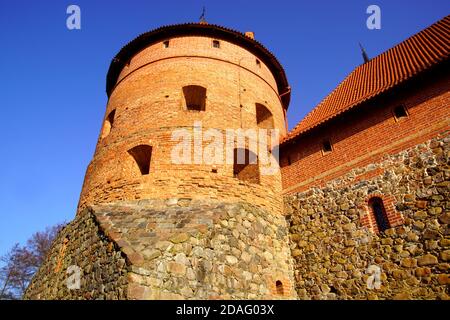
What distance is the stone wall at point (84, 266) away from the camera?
486 cm

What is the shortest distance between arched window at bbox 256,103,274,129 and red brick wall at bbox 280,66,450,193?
130 centimetres

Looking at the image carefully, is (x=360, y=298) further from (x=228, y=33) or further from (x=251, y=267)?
(x=228, y=33)

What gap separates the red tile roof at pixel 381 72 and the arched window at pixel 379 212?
8.03 ft

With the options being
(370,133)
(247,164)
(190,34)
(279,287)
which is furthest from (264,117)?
(279,287)

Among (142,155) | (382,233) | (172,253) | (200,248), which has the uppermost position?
(142,155)

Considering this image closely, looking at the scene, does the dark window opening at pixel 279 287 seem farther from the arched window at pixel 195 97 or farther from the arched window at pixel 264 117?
the arched window at pixel 195 97

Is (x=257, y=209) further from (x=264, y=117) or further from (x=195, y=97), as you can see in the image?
(x=195, y=97)

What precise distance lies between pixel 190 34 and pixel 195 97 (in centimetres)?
247

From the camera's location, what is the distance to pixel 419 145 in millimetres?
6461

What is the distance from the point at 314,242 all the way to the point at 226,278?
270cm

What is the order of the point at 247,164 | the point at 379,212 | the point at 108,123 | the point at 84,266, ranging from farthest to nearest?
1. the point at 108,123
2. the point at 247,164
3. the point at 379,212
4. the point at 84,266

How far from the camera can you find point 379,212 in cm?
662

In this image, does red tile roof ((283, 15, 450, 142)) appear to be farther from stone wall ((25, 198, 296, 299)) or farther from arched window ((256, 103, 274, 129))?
stone wall ((25, 198, 296, 299))

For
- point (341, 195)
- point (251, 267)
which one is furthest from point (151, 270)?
point (341, 195)
